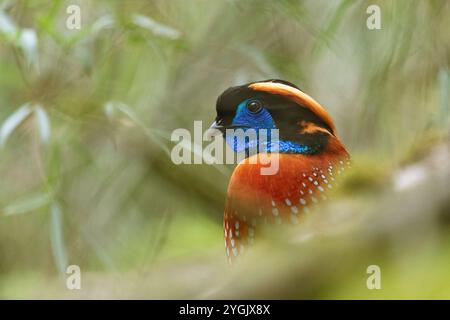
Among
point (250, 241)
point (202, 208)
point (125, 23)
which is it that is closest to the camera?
point (250, 241)

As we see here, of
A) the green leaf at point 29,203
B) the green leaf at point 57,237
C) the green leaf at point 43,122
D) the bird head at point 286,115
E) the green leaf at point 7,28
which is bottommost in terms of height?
the green leaf at point 57,237

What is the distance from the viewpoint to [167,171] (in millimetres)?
1044

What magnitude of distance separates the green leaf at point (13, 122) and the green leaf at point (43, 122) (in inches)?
1.0

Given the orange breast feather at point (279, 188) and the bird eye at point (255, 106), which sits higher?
the bird eye at point (255, 106)

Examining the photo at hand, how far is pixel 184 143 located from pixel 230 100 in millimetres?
137

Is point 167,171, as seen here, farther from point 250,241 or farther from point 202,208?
point 250,241

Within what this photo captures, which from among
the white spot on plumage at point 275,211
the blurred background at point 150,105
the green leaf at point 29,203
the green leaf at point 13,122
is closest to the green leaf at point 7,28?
the blurred background at point 150,105

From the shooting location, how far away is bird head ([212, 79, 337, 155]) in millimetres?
900

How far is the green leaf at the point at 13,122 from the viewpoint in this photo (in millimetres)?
1077

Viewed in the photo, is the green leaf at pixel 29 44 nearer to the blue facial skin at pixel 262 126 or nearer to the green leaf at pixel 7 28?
the green leaf at pixel 7 28

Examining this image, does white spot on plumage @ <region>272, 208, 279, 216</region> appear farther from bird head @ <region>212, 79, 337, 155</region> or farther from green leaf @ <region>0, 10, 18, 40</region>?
green leaf @ <region>0, 10, 18, 40</region>

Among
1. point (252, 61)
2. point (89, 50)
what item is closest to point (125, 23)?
point (89, 50)

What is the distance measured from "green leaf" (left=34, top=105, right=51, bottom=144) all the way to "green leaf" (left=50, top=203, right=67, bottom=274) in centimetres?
12

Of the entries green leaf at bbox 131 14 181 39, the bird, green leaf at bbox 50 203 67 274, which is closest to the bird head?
the bird
